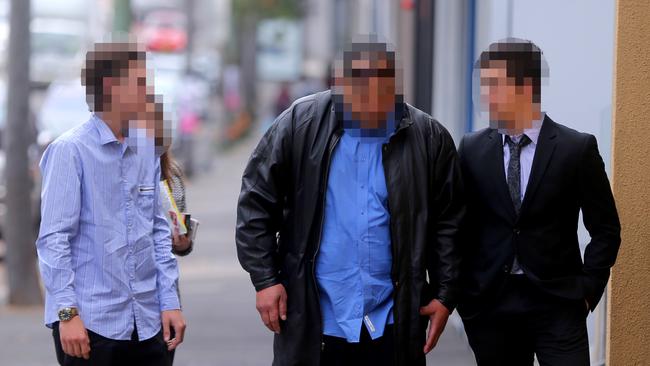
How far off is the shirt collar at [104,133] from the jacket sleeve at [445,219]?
1169mm

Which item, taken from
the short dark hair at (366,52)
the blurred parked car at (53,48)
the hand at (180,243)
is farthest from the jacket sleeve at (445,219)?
the blurred parked car at (53,48)

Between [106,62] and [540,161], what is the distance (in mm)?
1647

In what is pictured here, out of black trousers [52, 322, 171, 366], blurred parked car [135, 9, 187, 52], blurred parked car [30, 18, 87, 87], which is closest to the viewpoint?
black trousers [52, 322, 171, 366]

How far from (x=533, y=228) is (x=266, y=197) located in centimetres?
101

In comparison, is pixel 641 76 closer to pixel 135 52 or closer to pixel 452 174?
pixel 452 174

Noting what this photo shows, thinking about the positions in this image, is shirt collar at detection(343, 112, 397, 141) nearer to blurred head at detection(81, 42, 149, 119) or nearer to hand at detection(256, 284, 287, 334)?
hand at detection(256, 284, 287, 334)

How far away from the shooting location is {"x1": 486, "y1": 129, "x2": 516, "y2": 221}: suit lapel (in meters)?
4.72

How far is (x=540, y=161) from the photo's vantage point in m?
4.73

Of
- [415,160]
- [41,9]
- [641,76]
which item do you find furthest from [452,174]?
[41,9]

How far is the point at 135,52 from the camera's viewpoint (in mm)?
4484

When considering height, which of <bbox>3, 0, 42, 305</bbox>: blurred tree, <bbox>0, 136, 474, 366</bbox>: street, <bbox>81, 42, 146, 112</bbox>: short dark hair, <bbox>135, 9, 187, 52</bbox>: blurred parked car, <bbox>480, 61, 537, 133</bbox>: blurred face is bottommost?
<bbox>0, 136, 474, 366</bbox>: street

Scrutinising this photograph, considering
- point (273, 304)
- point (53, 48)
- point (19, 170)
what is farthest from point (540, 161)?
point (53, 48)

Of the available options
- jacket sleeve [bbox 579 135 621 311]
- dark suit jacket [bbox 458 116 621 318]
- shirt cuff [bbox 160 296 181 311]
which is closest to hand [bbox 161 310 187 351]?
shirt cuff [bbox 160 296 181 311]

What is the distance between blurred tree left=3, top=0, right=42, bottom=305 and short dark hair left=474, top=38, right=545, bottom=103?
764 centimetres
